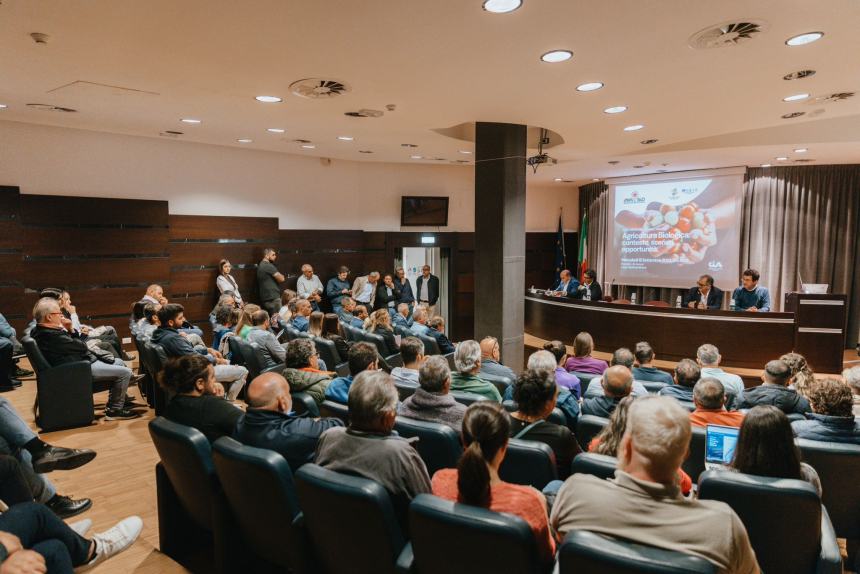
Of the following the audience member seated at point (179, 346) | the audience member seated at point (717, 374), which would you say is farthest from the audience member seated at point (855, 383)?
the audience member seated at point (179, 346)

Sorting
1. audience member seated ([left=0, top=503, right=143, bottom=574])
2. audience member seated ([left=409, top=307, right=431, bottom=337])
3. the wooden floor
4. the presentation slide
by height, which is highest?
the presentation slide

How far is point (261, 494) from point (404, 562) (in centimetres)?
67

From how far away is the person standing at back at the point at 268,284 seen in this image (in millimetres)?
8953

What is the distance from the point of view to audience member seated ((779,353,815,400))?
336cm

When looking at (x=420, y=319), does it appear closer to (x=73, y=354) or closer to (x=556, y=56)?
(x=556, y=56)

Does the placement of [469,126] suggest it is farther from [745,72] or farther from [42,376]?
[42,376]

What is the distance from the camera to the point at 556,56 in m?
3.99

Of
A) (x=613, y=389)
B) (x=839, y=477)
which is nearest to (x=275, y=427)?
(x=613, y=389)

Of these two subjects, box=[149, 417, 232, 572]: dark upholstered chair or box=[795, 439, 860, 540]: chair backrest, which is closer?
box=[149, 417, 232, 572]: dark upholstered chair

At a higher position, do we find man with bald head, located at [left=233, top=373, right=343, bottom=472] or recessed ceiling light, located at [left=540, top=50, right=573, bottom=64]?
recessed ceiling light, located at [left=540, top=50, right=573, bottom=64]

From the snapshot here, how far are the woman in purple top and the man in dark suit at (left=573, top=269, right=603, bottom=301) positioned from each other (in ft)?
15.7

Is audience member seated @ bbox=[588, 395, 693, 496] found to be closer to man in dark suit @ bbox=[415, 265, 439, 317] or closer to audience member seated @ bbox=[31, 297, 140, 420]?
audience member seated @ bbox=[31, 297, 140, 420]

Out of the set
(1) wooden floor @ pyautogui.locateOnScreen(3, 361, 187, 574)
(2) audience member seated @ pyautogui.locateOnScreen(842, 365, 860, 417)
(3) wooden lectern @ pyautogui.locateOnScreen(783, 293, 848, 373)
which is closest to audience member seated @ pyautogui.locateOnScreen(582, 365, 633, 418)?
(2) audience member seated @ pyautogui.locateOnScreen(842, 365, 860, 417)

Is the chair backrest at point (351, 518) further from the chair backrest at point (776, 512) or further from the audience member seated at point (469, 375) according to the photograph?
the audience member seated at point (469, 375)
